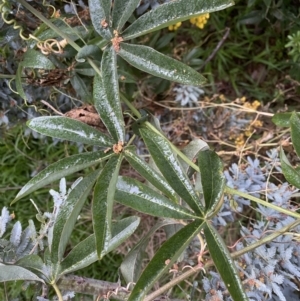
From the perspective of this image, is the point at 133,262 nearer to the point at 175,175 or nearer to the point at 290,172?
the point at 175,175

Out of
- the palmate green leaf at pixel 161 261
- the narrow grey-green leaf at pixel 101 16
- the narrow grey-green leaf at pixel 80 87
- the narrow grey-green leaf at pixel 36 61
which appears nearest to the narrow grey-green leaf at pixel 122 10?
the narrow grey-green leaf at pixel 101 16

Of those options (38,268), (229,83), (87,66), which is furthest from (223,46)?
(38,268)

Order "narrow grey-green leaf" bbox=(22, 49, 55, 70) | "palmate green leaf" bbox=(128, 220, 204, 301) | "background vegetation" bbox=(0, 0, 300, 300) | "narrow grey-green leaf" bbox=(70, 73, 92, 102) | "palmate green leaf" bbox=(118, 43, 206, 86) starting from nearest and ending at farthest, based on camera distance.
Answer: "palmate green leaf" bbox=(128, 220, 204, 301) → "palmate green leaf" bbox=(118, 43, 206, 86) → "narrow grey-green leaf" bbox=(22, 49, 55, 70) → "narrow grey-green leaf" bbox=(70, 73, 92, 102) → "background vegetation" bbox=(0, 0, 300, 300)

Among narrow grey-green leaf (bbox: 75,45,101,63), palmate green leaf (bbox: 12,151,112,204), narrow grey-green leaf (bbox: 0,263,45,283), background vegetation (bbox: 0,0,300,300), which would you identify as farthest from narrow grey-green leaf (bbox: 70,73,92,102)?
narrow grey-green leaf (bbox: 0,263,45,283)

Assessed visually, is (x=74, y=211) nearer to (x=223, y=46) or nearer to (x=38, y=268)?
(x=38, y=268)

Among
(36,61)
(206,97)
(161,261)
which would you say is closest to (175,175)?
(161,261)

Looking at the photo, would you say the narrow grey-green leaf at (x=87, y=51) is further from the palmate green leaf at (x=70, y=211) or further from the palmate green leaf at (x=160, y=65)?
the palmate green leaf at (x=70, y=211)

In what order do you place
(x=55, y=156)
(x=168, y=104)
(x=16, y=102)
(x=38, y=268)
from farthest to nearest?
(x=55, y=156) < (x=168, y=104) < (x=16, y=102) < (x=38, y=268)

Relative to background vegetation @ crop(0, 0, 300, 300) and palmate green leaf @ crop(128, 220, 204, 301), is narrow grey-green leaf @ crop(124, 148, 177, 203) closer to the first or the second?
palmate green leaf @ crop(128, 220, 204, 301)
